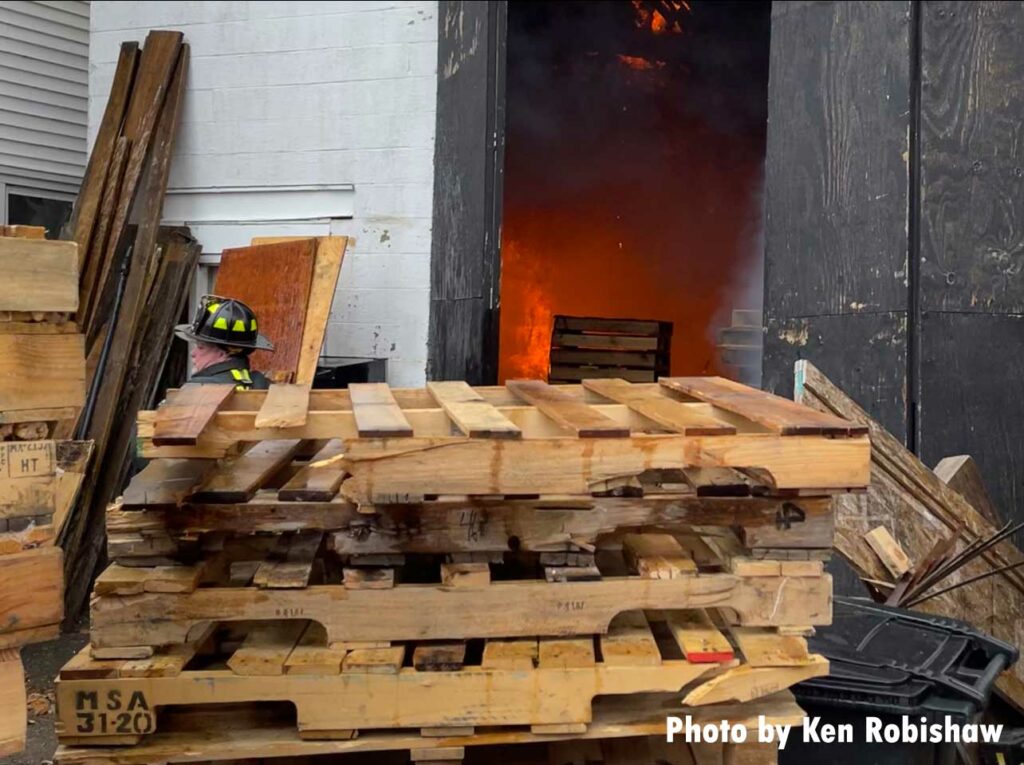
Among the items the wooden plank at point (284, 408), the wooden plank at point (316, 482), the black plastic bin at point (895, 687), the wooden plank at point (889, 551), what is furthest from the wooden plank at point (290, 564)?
the wooden plank at point (889, 551)

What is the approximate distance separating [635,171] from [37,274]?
10.9 metres

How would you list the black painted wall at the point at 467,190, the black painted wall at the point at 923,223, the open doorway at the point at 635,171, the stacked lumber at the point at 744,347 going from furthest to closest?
1. the open doorway at the point at 635,171
2. the stacked lumber at the point at 744,347
3. the black painted wall at the point at 467,190
4. the black painted wall at the point at 923,223

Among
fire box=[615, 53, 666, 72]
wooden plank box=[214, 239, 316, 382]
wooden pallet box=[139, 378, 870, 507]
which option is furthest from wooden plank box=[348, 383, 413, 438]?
fire box=[615, 53, 666, 72]

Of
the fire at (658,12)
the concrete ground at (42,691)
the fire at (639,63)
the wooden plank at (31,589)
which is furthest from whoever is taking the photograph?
the fire at (639,63)

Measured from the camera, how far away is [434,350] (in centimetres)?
745

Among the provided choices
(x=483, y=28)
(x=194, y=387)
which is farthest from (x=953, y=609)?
(x=483, y=28)

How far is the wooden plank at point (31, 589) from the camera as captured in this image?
116 inches

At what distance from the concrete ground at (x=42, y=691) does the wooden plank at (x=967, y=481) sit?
196 inches

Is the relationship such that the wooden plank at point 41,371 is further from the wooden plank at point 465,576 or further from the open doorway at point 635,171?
the open doorway at point 635,171

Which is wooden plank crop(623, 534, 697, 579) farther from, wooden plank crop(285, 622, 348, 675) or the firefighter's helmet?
the firefighter's helmet

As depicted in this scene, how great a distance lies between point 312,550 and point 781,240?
14.1 feet

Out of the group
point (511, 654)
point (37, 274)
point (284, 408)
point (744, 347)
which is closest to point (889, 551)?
point (511, 654)

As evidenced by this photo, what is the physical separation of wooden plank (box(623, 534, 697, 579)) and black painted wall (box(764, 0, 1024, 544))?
3.10 metres

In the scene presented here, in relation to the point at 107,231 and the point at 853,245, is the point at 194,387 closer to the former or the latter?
the point at 853,245
